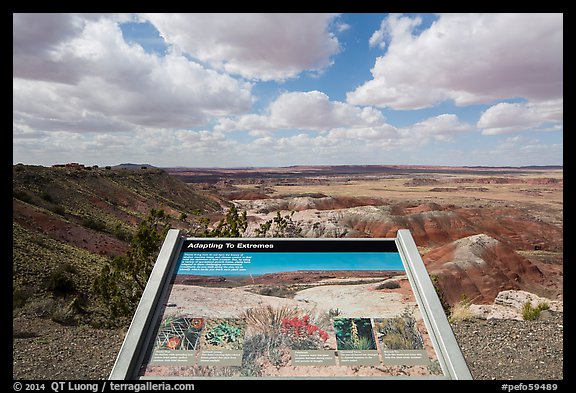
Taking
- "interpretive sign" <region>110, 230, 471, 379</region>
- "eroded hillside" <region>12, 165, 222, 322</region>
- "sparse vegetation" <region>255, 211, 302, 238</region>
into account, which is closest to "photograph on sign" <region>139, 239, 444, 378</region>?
"interpretive sign" <region>110, 230, 471, 379</region>

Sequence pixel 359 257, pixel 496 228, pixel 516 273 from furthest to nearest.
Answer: pixel 496 228, pixel 516 273, pixel 359 257

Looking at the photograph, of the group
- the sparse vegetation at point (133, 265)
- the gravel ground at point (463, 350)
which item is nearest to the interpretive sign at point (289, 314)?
the gravel ground at point (463, 350)

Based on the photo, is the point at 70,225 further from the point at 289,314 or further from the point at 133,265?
the point at 289,314

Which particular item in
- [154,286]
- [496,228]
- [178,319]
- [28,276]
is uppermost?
[154,286]

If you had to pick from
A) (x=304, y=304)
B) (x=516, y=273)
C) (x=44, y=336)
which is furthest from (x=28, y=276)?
(x=516, y=273)

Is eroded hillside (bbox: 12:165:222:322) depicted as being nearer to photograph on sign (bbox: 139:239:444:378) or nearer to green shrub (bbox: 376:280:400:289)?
photograph on sign (bbox: 139:239:444:378)
